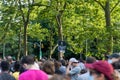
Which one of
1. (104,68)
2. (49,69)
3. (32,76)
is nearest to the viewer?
(104,68)

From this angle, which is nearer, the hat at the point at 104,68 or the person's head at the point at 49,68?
the hat at the point at 104,68

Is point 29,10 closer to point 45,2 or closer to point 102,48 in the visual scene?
point 45,2

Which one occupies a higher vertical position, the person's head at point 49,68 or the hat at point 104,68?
the hat at point 104,68

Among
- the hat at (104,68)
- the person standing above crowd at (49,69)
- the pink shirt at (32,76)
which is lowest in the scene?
the person standing above crowd at (49,69)

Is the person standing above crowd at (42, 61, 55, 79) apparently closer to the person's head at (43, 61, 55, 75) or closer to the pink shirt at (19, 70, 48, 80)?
the person's head at (43, 61, 55, 75)

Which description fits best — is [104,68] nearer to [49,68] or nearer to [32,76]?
[32,76]

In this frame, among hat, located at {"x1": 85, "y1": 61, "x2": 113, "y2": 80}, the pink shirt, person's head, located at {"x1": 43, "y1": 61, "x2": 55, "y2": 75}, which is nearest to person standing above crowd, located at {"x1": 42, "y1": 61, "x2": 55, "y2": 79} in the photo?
person's head, located at {"x1": 43, "y1": 61, "x2": 55, "y2": 75}

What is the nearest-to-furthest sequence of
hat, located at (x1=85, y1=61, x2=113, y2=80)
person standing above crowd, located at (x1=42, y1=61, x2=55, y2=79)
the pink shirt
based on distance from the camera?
hat, located at (x1=85, y1=61, x2=113, y2=80) < the pink shirt < person standing above crowd, located at (x1=42, y1=61, x2=55, y2=79)

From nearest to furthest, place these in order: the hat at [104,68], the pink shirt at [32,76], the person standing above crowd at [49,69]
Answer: the hat at [104,68]
the pink shirt at [32,76]
the person standing above crowd at [49,69]

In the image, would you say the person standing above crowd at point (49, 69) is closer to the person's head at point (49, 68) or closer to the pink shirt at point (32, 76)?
the person's head at point (49, 68)

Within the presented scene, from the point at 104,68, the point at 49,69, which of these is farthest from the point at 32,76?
the point at 104,68

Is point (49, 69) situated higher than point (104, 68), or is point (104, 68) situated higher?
point (104, 68)

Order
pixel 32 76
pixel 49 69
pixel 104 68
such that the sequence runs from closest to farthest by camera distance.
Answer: pixel 104 68, pixel 32 76, pixel 49 69

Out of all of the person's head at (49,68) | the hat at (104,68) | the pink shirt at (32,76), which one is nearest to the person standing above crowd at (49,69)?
the person's head at (49,68)
